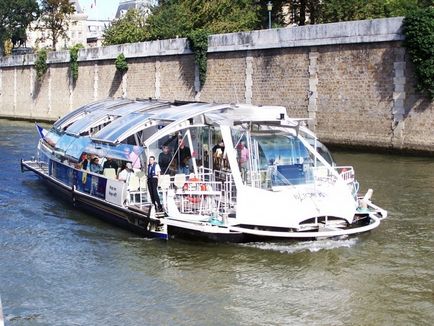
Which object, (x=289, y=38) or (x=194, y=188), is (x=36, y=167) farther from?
(x=289, y=38)

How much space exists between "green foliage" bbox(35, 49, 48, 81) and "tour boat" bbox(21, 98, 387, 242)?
32823mm

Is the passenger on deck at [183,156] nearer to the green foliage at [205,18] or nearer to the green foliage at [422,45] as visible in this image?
the green foliage at [422,45]

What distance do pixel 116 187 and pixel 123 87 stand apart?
25234 mm

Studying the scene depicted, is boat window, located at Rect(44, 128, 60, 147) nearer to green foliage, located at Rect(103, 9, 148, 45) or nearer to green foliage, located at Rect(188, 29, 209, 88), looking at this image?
green foliage, located at Rect(188, 29, 209, 88)

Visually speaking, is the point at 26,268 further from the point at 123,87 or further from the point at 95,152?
the point at 123,87

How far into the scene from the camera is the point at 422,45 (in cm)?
2117

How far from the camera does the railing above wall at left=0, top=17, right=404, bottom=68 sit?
22.7m

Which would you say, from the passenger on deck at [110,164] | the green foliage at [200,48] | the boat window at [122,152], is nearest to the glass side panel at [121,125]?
the boat window at [122,152]

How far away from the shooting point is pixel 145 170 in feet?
41.0

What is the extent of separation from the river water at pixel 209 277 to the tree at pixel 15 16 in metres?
54.0

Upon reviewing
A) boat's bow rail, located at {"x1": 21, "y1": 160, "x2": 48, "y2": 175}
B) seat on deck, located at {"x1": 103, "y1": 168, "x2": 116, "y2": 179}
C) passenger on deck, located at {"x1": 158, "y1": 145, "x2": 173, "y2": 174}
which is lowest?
boat's bow rail, located at {"x1": 21, "y1": 160, "x2": 48, "y2": 175}

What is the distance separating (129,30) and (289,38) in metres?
20.6

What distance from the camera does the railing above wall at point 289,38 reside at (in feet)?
74.3

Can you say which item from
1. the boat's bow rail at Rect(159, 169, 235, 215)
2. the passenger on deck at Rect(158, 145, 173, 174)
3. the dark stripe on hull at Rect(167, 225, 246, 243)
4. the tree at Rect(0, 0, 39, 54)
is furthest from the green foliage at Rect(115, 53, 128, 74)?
the tree at Rect(0, 0, 39, 54)
